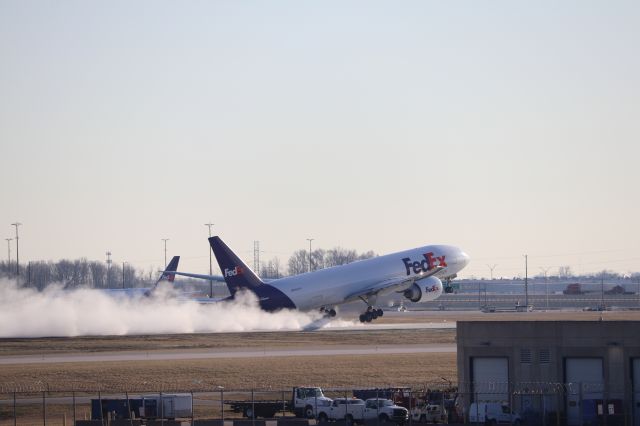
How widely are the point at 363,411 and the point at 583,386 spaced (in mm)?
11225

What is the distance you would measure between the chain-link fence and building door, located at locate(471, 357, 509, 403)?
77 mm

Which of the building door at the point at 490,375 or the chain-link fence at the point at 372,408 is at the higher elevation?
the building door at the point at 490,375

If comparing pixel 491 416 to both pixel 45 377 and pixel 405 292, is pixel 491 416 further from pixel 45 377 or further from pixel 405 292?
pixel 405 292

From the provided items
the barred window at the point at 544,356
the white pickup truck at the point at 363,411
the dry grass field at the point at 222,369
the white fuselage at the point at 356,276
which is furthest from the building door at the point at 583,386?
the white fuselage at the point at 356,276

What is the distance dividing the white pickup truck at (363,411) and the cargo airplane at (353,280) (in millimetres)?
49892

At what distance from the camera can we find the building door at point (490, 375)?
64.8 meters

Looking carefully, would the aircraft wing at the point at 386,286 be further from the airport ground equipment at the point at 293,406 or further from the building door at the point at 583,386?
the building door at the point at 583,386

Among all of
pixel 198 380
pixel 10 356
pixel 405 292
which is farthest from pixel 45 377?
pixel 405 292

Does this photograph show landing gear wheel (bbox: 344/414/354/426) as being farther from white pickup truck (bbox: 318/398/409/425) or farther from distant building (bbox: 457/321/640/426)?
distant building (bbox: 457/321/640/426)

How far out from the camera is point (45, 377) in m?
83.7

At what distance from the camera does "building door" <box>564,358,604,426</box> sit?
58531mm

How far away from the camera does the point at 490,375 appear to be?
65375 millimetres

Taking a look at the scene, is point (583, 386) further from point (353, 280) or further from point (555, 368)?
point (353, 280)

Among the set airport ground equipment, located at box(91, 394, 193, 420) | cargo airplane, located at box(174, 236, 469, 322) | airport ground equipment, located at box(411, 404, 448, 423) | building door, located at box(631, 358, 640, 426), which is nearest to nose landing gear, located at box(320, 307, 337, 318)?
cargo airplane, located at box(174, 236, 469, 322)
